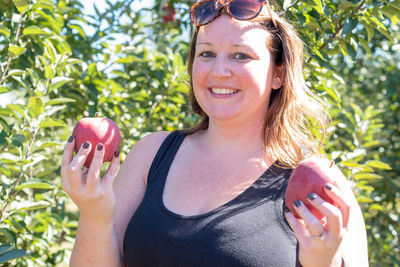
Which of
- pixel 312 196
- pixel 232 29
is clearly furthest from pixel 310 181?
pixel 232 29

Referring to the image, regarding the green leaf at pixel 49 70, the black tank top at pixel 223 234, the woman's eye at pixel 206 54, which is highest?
the woman's eye at pixel 206 54

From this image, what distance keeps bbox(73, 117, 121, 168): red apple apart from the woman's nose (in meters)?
0.41

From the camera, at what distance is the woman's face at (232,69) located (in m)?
1.71

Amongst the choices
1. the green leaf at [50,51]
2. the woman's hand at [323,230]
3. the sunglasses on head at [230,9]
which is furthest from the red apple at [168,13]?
the woman's hand at [323,230]

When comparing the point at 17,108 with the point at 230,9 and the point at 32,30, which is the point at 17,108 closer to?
the point at 32,30

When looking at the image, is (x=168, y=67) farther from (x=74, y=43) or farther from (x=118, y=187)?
(x=118, y=187)

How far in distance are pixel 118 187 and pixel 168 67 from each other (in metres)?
1.31

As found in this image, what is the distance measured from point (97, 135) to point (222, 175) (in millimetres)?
468

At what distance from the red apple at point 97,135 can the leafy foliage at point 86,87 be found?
46 cm

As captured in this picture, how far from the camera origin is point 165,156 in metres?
1.90

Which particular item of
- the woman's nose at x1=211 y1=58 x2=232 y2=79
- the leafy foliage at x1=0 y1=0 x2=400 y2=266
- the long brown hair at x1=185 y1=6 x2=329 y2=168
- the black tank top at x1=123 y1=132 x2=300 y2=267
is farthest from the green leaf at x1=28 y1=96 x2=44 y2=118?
the long brown hair at x1=185 y1=6 x2=329 y2=168

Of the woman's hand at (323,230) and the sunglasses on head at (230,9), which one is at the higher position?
the sunglasses on head at (230,9)

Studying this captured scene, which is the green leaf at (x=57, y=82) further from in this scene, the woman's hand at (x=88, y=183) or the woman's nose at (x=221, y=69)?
the woman's nose at (x=221, y=69)

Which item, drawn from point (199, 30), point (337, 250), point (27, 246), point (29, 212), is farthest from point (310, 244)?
point (29, 212)
